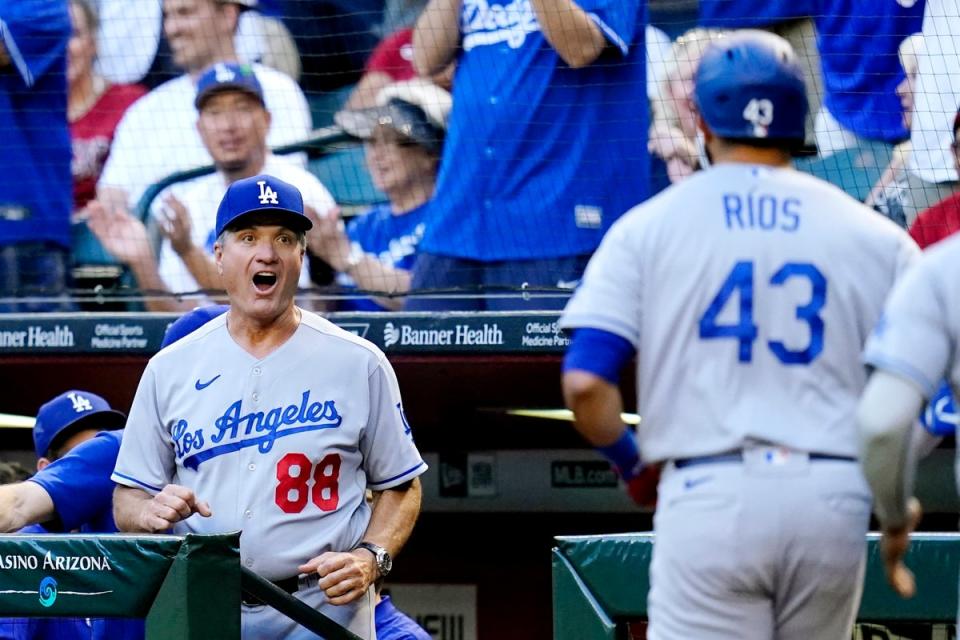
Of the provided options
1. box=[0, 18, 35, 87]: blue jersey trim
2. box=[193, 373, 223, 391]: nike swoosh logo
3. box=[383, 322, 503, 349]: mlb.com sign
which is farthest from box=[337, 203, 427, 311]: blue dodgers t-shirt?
box=[193, 373, 223, 391]: nike swoosh logo

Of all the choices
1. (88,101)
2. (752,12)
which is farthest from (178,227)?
(752,12)

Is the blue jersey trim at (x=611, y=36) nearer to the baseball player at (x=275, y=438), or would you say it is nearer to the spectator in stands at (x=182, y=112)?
the spectator in stands at (x=182, y=112)

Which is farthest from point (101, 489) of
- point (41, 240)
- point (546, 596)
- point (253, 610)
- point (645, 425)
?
point (546, 596)

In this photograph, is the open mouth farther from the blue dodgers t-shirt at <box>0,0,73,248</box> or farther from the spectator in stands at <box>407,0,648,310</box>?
the blue dodgers t-shirt at <box>0,0,73,248</box>

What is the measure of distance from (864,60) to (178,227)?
268 cm

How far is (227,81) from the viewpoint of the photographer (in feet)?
20.1

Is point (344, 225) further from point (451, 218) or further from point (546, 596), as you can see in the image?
point (546, 596)

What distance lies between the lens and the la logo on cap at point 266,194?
360 centimetres

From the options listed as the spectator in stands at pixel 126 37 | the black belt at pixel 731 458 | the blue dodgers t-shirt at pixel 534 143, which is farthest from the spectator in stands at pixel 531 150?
the black belt at pixel 731 458

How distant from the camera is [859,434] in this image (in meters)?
2.35

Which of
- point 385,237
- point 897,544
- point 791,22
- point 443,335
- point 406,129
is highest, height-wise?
point 791,22

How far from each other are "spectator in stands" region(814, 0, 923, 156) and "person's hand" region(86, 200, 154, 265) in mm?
2645

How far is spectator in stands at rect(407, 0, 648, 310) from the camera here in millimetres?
5777

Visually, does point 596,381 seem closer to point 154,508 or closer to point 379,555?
point 379,555
